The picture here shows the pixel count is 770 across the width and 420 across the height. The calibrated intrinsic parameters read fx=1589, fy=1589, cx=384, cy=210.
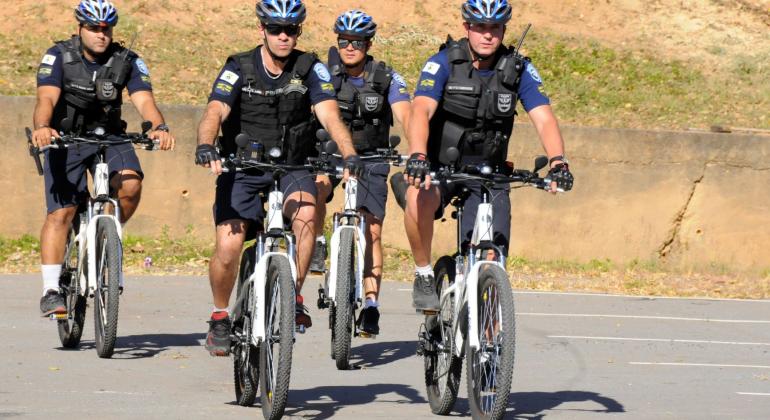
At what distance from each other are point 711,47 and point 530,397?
15626mm

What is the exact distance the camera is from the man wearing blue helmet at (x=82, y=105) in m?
10.5

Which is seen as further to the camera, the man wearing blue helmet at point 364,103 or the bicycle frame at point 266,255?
the man wearing blue helmet at point 364,103

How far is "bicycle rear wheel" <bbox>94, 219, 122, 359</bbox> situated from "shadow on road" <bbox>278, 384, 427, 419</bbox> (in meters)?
1.49

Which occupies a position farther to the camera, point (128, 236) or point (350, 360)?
point (128, 236)

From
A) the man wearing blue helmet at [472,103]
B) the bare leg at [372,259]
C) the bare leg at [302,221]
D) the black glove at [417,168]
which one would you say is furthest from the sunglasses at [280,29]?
the bare leg at [372,259]

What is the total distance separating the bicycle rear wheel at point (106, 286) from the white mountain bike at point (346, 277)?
4.56ft

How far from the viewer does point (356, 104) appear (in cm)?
1142

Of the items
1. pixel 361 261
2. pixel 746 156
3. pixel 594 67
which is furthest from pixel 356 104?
pixel 594 67

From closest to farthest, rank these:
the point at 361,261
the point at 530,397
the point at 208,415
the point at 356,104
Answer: the point at 208,415
the point at 530,397
the point at 361,261
the point at 356,104

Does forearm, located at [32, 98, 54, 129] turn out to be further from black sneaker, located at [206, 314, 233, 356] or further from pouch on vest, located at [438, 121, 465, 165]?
pouch on vest, located at [438, 121, 465, 165]

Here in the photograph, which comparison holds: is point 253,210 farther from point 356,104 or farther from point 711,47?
point 711,47

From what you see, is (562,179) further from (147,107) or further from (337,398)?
(147,107)

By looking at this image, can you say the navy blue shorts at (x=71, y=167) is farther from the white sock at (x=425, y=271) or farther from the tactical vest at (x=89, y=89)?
the white sock at (x=425, y=271)

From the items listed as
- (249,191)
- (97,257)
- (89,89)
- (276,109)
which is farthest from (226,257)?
(89,89)
